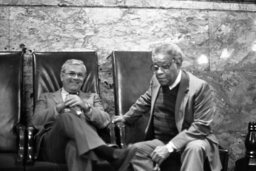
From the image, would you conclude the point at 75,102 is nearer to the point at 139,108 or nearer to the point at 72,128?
the point at 72,128

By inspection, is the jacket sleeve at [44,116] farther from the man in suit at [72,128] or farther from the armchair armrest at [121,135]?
the armchair armrest at [121,135]

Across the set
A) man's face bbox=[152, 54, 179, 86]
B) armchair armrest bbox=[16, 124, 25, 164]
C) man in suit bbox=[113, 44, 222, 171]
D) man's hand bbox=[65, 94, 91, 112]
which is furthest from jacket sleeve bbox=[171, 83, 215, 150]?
armchair armrest bbox=[16, 124, 25, 164]

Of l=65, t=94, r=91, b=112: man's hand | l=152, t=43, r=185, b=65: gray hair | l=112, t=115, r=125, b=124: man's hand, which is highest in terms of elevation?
l=152, t=43, r=185, b=65: gray hair

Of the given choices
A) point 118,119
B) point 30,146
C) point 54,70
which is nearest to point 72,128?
point 30,146

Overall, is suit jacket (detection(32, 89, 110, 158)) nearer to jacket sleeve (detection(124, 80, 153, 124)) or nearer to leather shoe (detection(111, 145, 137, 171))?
jacket sleeve (detection(124, 80, 153, 124))

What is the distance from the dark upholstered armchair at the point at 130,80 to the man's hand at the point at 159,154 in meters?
0.63

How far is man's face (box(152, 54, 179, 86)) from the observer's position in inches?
131

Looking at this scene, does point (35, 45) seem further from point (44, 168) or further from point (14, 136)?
point (44, 168)

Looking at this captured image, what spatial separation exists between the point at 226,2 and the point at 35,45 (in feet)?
6.37

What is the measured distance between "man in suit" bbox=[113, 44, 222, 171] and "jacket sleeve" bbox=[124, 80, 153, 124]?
0.07 metres

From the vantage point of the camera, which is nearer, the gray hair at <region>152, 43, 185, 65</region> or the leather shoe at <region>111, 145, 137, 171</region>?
the leather shoe at <region>111, 145, 137, 171</region>

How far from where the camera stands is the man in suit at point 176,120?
3.17 m

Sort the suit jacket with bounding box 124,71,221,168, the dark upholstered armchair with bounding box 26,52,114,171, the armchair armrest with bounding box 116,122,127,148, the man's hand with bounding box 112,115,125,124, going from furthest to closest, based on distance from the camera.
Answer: the dark upholstered armchair with bounding box 26,52,114,171
the man's hand with bounding box 112,115,125,124
the armchair armrest with bounding box 116,122,127,148
the suit jacket with bounding box 124,71,221,168

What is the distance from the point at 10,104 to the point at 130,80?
3.45ft
